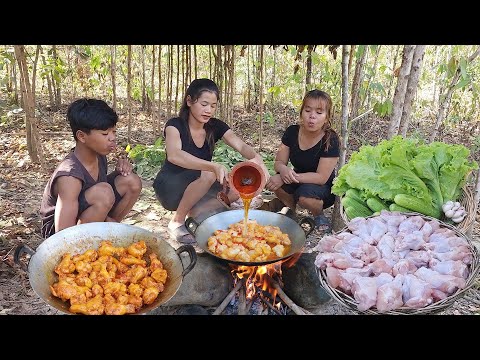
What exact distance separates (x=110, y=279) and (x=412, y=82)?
2340mm

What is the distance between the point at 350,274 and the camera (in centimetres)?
201

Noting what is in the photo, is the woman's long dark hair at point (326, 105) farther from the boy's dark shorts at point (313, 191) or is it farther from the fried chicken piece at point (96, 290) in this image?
the fried chicken piece at point (96, 290)

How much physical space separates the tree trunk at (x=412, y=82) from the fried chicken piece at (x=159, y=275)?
2.02 meters

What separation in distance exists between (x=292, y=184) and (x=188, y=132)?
37.7 inches

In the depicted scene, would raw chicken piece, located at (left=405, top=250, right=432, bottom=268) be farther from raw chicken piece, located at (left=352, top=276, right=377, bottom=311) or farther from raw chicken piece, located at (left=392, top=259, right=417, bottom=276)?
raw chicken piece, located at (left=352, top=276, right=377, bottom=311)

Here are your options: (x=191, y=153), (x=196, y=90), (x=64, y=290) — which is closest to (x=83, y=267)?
(x=64, y=290)

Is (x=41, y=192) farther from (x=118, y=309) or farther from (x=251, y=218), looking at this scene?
(x=118, y=309)

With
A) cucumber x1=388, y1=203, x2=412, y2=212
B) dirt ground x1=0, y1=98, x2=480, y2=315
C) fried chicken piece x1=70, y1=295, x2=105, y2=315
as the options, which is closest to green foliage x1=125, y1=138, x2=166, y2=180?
dirt ground x1=0, y1=98, x2=480, y2=315

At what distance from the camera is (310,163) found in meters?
3.37

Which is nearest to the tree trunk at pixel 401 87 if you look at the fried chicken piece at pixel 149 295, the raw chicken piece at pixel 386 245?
the raw chicken piece at pixel 386 245

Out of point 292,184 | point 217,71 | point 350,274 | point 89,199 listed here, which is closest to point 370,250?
point 350,274

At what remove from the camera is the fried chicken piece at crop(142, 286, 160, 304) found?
2016mm

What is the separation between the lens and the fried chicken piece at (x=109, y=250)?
7.46ft

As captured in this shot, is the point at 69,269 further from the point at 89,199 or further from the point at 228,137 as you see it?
the point at 228,137
